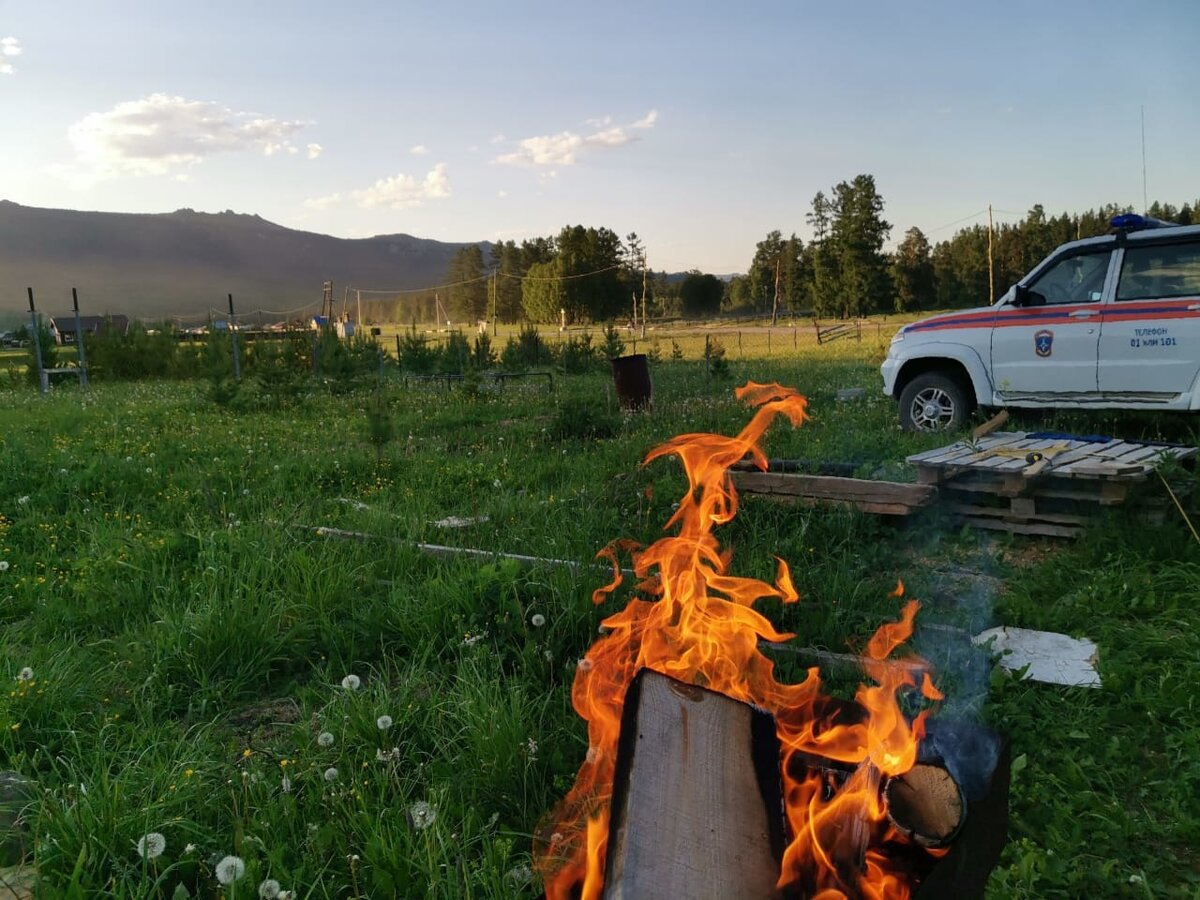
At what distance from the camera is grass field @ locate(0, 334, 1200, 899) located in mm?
2373

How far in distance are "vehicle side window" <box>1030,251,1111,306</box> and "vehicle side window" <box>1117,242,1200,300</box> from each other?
201 mm

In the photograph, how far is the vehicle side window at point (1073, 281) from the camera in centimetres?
777

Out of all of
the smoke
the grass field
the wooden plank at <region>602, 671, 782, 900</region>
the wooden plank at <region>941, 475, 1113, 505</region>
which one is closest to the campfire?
the wooden plank at <region>602, 671, 782, 900</region>

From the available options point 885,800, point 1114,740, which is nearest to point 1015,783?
point 1114,740

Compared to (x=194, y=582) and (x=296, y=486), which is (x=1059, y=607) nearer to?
(x=194, y=582)

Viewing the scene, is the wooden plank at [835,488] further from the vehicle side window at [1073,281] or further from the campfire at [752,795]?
the vehicle side window at [1073,281]

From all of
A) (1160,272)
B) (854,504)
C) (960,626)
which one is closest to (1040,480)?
(854,504)

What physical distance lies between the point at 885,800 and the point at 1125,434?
810 cm

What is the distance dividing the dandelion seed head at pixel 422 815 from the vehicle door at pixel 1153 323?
7.96 meters

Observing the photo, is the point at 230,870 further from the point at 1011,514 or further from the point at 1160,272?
the point at 1160,272

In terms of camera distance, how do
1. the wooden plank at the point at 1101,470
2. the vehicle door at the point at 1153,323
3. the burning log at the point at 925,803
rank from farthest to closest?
the vehicle door at the point at 1153,323
the wooden plank at the point at 1101,470
the burning log at the point at 925,803

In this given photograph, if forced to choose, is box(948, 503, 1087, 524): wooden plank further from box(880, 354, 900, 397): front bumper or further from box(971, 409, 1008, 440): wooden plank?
box(880, 354, 900, 397): front bumper

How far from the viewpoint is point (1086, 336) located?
25.4 feet

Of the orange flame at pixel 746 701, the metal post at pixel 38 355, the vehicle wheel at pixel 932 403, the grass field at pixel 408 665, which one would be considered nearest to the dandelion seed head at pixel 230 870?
the grass field at pixel 408 665
